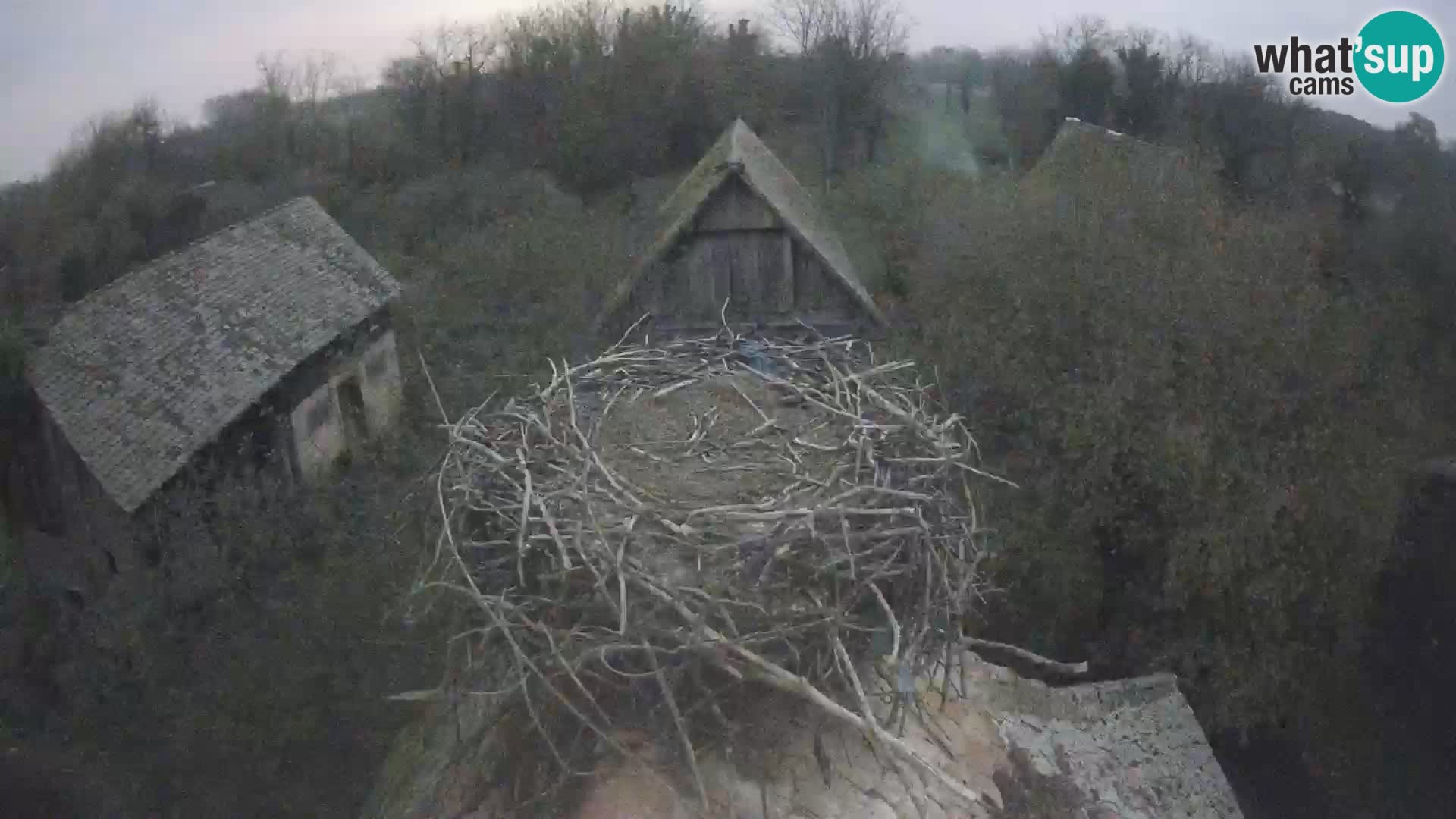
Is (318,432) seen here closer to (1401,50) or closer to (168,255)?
(168,255)

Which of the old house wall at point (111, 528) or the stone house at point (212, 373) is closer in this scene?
the old house wall at point (111, 528)

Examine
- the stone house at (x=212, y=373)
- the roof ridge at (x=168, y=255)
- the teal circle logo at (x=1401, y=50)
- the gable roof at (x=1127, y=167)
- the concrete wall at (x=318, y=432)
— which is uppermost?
the teal circle logo at (x=1401, y=50)

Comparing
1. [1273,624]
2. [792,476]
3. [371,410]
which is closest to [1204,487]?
[1273,624]

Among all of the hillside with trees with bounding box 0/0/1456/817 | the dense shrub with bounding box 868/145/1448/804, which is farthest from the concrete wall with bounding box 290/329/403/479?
the dense shrub with bounding box 868/145/1448/804

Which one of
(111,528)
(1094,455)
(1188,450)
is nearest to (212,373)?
(111,528)

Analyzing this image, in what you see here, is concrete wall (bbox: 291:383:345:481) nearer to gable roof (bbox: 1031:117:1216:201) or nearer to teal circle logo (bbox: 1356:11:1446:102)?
gable roof (bbox: 1031:117:1216:201)

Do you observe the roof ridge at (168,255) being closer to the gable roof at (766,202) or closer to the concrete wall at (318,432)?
the concrete wall at (318,432)

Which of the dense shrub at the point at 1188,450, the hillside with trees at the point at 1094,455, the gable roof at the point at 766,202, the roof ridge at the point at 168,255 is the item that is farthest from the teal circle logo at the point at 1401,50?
the roof ridge at the point at 168,255
